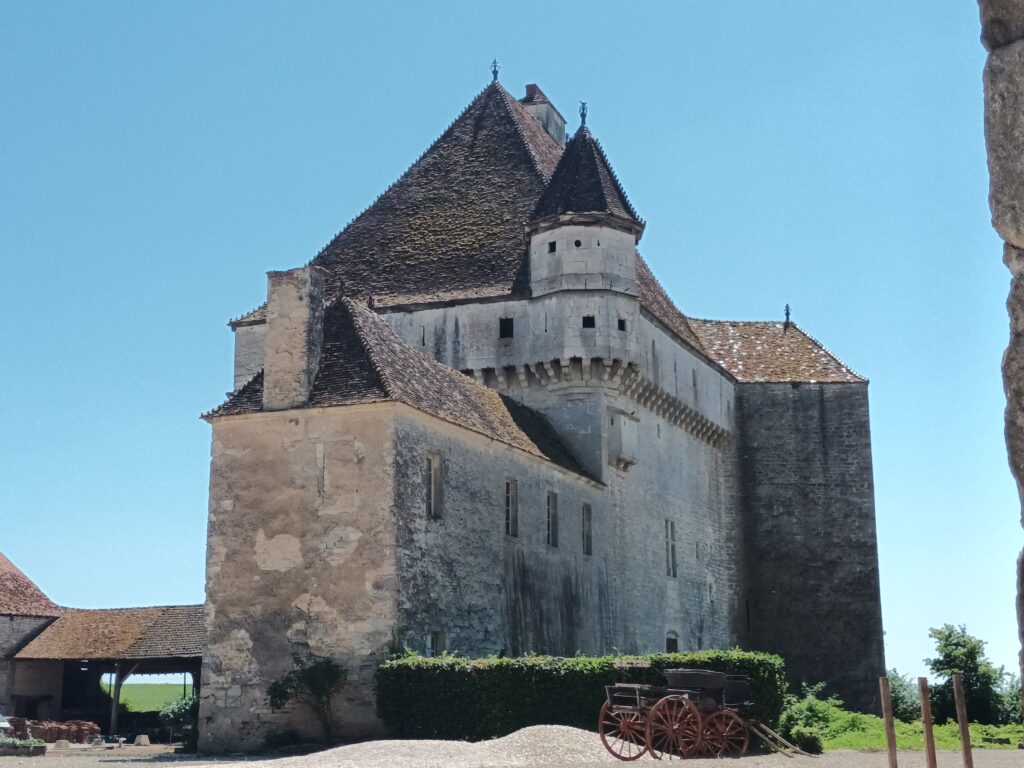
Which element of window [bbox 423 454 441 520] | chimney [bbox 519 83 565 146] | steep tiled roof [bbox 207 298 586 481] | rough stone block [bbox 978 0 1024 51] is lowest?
rough stone block [bbox 978 0 1024 51]

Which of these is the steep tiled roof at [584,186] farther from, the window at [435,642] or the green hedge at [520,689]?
the green hedge at [520,689]

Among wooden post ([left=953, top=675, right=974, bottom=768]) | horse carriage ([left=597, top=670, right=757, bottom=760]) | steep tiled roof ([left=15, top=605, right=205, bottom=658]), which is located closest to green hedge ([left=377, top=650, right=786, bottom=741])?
horse carriage ([left=597, top=670, right=757, bottom=760])

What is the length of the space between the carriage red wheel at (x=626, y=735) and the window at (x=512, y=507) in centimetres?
766

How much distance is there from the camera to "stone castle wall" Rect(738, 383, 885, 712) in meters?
38.1

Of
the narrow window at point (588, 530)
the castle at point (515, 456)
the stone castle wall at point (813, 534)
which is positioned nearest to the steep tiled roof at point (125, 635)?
the castle at point (515, 456)

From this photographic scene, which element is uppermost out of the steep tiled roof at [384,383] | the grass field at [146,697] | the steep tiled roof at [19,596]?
A: the steep tiled roof at [384,383]

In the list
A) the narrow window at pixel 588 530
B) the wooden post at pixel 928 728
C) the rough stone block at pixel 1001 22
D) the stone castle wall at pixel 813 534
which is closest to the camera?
the rough stone block at pixel 1001 22

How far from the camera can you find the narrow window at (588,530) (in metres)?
29.5

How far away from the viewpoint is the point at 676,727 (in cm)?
1800

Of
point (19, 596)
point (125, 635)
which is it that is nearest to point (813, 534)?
point (125, 635)

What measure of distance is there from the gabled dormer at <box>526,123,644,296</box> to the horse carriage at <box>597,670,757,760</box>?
1399 centimetres

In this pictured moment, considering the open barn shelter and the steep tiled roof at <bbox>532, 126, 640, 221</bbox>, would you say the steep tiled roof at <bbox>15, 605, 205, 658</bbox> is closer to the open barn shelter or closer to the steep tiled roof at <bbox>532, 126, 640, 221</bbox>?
the open barn shelter

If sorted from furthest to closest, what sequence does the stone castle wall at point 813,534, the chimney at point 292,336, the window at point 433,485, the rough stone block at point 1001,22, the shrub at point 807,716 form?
1. the stone castle wall at point 813,534
2. the chimney at point 292,336
3. the window at point 433,485
4. the shrub at point 807,716
5. the rough stone block at point 1001,22

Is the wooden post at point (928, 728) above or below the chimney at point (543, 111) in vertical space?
below
